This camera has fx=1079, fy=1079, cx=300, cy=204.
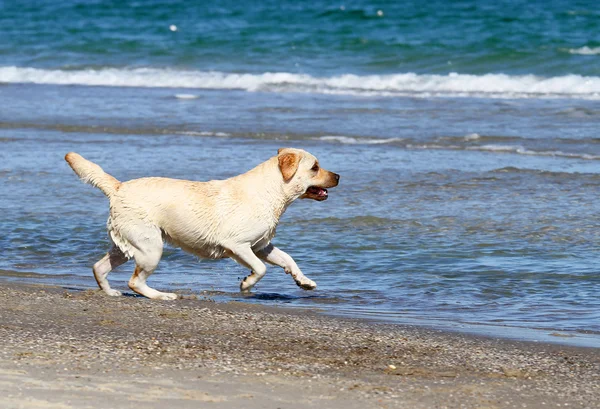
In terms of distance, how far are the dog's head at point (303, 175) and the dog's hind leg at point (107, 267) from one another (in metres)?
1.28

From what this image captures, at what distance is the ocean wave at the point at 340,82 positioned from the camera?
22.2 metres

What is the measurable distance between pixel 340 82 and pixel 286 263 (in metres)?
16.8

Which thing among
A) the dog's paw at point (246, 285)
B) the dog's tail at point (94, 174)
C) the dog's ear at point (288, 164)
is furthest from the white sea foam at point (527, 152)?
the dog's tail at point (94, 174)

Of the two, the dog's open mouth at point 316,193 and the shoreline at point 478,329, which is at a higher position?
the dog's open mouth at point 316,193

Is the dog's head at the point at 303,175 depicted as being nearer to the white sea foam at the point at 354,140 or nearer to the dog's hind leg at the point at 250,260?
the dog's hind leg at the point at 250,260

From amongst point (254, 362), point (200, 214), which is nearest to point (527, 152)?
point (200, 214)

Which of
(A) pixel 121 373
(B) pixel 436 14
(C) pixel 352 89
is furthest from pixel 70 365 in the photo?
(B) pixel 436 14

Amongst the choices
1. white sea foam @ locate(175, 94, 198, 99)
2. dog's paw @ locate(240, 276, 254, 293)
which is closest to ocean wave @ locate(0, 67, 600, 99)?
white sea foam @ locate(175, 94, 198, 99)

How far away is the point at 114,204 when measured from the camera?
7.32 meters

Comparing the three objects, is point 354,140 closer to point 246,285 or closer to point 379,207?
point 379,207

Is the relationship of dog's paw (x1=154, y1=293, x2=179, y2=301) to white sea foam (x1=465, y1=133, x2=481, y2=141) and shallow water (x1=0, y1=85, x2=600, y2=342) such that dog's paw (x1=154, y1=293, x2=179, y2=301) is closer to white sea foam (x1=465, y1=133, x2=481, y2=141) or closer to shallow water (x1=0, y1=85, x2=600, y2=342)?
shallow water (x1=0, y1=85, x2=600, y2=342)

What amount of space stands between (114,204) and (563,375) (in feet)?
11.0

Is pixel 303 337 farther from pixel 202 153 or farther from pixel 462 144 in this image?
pixel 462 144

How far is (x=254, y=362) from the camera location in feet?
17.5
